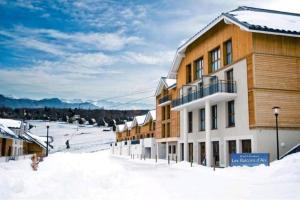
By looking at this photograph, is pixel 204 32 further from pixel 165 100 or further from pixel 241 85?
pixel 165 100

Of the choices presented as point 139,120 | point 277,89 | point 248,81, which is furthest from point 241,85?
point 139,120

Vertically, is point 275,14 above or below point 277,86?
above

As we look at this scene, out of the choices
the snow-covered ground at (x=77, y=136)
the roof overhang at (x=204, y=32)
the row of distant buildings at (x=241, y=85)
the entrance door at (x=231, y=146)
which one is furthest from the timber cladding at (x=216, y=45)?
the snow-covered ground at (x=77, y=136)

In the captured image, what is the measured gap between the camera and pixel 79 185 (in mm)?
13250

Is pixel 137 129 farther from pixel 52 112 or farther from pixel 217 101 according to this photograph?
pixel 52 112

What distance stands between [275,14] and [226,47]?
→ 609 cm

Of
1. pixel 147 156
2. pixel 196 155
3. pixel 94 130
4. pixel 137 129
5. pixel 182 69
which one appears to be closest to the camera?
pixel 196 155

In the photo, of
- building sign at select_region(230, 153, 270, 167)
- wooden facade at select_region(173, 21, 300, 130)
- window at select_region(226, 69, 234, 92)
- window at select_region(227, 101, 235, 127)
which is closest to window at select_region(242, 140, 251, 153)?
wooden facade at select_region(173, 21, 300, 130)

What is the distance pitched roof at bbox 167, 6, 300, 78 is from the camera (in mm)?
28375

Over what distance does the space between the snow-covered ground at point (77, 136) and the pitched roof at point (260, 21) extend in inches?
3101

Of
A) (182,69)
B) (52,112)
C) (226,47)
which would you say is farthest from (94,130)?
(226,47)

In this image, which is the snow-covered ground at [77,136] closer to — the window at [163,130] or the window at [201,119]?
the window at [163,130]

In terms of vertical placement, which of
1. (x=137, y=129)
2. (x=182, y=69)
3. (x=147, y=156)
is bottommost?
(x=147, y=156)

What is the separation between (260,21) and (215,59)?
6.49m
